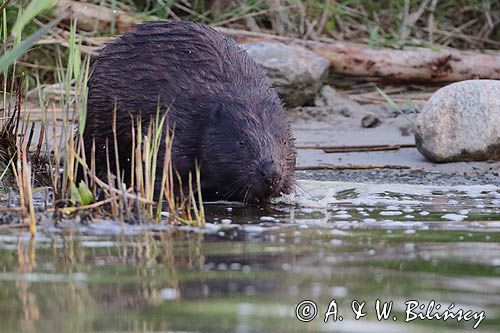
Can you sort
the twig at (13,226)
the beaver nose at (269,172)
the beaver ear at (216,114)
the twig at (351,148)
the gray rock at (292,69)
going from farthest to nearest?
the gray rock at (292,69) → the twig at (351,148) → the beaver ear at (216,114) → the beaver nose at (269,172) → the twig at (13,226)

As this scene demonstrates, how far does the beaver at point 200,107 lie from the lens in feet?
18.1

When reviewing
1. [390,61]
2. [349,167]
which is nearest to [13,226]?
[349,167]

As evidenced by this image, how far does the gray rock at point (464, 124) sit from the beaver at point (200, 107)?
1.92 m

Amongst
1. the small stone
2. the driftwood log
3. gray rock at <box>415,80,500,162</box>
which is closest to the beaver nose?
gray rock at <box>415,80,500,162</box>

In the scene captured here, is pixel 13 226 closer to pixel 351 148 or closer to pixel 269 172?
pixel 269 172

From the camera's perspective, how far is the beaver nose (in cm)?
538

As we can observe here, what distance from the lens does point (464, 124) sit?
24.6ft

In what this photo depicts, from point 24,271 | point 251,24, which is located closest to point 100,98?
point 24,271

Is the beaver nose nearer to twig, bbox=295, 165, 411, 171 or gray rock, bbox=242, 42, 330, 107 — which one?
twig, bbox=295, 165, 411, 171

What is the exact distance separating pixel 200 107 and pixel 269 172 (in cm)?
55

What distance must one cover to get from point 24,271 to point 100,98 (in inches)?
102

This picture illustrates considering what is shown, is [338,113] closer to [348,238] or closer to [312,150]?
[312,150]

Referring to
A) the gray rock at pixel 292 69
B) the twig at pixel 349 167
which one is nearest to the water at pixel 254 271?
the twig at pixel 349 167

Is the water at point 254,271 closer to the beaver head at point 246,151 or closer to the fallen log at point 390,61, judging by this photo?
the beaver head at point 246,151
